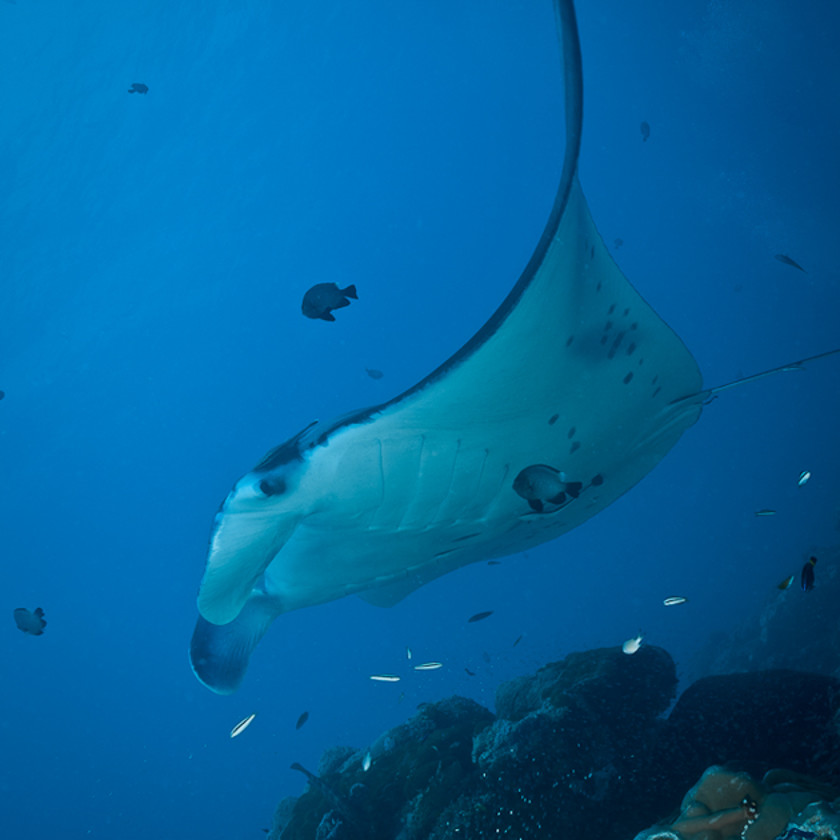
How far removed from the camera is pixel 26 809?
45.1 meters

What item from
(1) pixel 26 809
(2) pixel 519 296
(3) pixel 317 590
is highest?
(2) pixel 519 296

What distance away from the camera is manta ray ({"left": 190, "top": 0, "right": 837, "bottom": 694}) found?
7.03 feet

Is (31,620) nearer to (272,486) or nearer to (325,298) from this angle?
(325,298)

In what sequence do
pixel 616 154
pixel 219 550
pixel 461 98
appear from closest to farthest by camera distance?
pixel 219 550
pixel 461 98
pixel 616 154

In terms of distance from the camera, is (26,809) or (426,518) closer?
(426,518)

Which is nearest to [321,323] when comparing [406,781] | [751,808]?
[406,781]

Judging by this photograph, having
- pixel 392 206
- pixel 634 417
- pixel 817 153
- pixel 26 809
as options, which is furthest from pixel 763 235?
pixel 26 809

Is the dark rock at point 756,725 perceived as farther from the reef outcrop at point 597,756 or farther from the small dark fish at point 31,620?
the small dark fish at point 31,620

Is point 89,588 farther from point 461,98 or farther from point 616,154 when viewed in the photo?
point 616,154

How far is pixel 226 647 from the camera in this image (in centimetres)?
291

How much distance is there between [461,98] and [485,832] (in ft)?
111

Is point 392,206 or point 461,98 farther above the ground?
point 461,98

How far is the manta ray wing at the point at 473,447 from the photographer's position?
214 cm

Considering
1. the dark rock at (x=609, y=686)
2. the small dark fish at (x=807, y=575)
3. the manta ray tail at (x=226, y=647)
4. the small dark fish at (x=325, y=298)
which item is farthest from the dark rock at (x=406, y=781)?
the small dark fish at (x=325, y=298)
